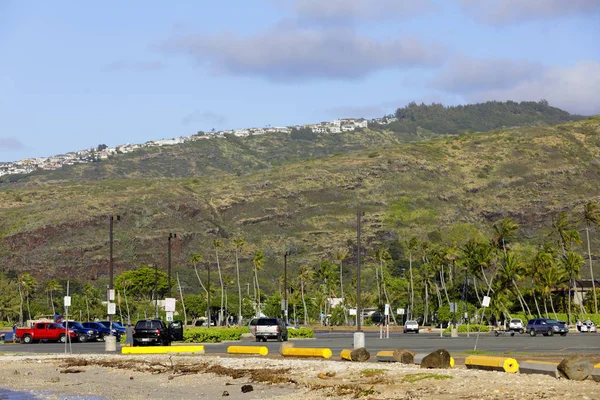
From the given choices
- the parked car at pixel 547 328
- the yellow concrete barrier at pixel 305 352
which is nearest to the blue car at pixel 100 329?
the parked car at pixel 547 328

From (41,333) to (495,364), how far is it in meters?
50.9

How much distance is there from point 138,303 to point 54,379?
12534 cm

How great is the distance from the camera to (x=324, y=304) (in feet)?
500

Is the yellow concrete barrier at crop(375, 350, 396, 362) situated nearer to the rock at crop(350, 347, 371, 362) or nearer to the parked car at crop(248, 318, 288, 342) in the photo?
the rock at crop(350, 347, 371, 362)

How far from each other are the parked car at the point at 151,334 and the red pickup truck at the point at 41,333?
59.0ft

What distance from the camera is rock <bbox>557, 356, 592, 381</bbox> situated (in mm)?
24141

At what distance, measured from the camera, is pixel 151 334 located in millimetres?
55906

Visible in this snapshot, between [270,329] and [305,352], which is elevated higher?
[270,329]

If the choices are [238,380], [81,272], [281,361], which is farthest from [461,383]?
[81,272]

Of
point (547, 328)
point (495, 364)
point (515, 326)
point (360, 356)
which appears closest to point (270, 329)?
point (360, 356)

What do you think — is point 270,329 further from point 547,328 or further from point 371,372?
point 371,372

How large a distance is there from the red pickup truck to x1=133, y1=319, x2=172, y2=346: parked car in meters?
18.0

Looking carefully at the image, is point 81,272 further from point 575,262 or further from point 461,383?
point 461,383

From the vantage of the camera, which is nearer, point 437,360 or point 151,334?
point 437,360
